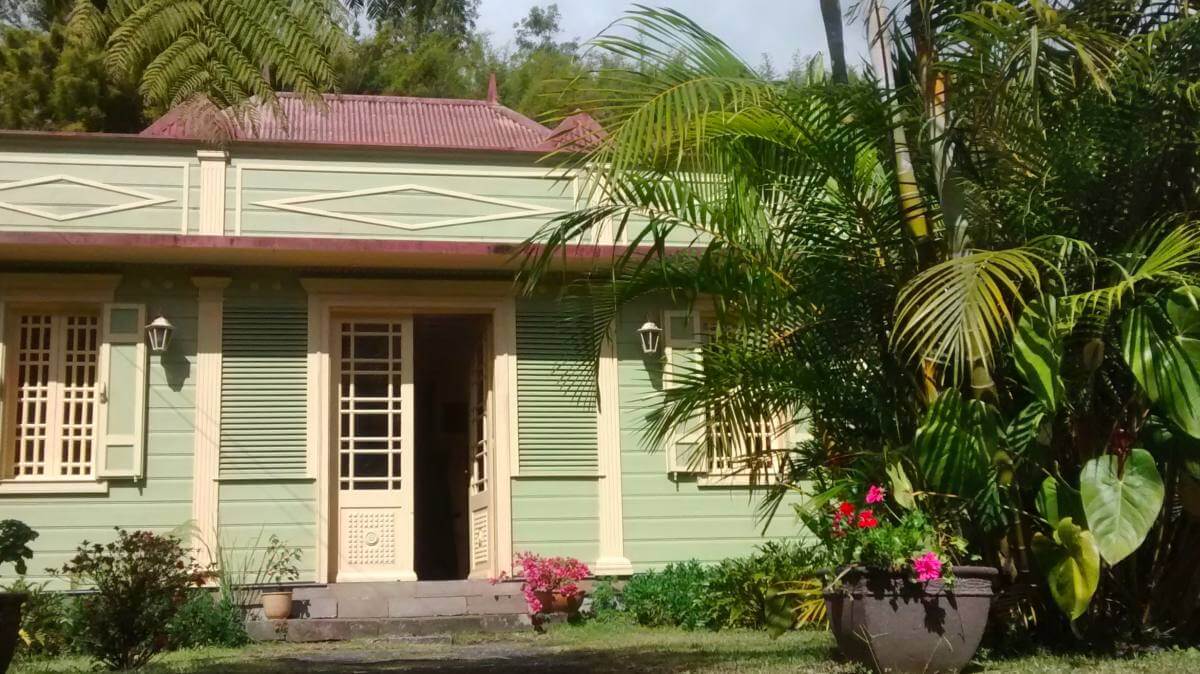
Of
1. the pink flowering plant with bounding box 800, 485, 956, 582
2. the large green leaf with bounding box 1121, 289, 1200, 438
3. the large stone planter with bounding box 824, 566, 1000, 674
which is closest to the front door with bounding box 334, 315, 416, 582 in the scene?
the pink flowering plant with bounding box 800, 485, 956, 582

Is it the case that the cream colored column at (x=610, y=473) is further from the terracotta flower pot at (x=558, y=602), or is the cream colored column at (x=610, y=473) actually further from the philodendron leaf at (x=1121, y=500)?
the philodendron leaf at (x=1121, y=500)

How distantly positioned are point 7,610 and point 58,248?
524 cm

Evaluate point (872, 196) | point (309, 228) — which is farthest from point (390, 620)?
point (872, 196)

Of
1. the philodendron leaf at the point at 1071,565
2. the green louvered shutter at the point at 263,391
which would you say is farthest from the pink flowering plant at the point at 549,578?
the philodendron leaf at the point at 1071,565

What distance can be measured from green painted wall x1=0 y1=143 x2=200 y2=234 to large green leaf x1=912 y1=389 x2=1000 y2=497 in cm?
690

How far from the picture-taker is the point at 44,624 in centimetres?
936

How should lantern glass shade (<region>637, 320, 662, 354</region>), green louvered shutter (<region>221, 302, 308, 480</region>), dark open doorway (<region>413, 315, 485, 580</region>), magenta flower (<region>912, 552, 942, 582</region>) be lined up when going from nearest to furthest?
1. magenta flower (<region>912, 552, 942, 582</region>)
2. green louvered shutter (<region>221, 302, 308, 480</region>)
3. lantern glass shade (<region>637, 320, 662, 354</region>)
4. dark open doorway (<region>413, 315, 485, 580</region>)

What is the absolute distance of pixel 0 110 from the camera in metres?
20.2

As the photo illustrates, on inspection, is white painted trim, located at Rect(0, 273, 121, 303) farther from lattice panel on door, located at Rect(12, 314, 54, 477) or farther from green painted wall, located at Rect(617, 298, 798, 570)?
green painted wall, located at Rect(617, 298, 798, 570)

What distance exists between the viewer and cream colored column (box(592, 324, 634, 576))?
11.1 metres

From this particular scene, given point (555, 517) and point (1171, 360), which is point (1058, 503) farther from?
point (555, 517)

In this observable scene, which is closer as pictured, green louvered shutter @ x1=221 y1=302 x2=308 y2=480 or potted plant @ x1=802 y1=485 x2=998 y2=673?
potted plant @ x1=802 y1=485 x2=998 y2=673

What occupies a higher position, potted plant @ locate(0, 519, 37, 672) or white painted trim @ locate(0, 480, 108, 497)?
white painted trim @ locate(0, 480, 108, 497)

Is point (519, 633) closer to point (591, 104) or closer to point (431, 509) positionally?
A: point (591, 104)
